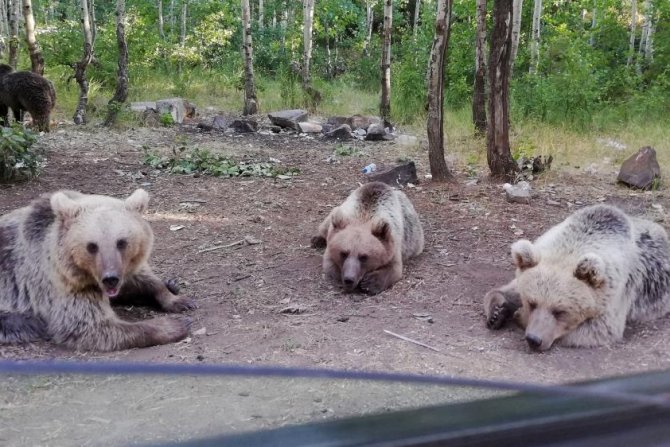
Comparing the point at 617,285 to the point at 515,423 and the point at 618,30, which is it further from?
the point at 618,30

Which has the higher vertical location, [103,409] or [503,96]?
[503,96]

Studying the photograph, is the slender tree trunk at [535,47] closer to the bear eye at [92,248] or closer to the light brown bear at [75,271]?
the light brown bear at [75,271]

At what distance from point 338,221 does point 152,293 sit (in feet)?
6.04

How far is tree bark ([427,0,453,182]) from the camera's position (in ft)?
27.2

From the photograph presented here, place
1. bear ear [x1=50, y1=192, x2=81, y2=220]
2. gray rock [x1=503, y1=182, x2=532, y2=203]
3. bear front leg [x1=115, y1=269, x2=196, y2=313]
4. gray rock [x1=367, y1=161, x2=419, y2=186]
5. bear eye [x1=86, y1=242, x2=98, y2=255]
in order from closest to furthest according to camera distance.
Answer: bear eye [x1=86, y1=242, x2=98, y2=255]
bear ear [x1=50, y1=192, x2=81, y2=220]
bear front leg [x1=115, y1=269, x2=196, y2=313]
gray rock [x1=503, y1=182, x2=532, y2=203]
gray rock [x1=367, y1=161, x2=419, y2=186]

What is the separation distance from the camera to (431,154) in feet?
28.7

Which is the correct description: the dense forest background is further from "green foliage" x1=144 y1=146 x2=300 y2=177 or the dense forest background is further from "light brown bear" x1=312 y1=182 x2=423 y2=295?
"light brown bear" x1=312 y1=182 x2=423 y2=295

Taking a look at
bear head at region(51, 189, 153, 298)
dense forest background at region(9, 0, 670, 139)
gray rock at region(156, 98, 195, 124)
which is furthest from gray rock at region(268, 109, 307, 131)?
bear head at region(51, 189, 153, 298)

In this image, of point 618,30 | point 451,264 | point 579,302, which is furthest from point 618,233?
point 618,30

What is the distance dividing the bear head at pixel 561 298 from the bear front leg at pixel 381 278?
1354 mm

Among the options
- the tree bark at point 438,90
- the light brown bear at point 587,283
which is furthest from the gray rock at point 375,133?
the light brown bear at point 587,283

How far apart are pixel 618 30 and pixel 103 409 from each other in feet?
74.3

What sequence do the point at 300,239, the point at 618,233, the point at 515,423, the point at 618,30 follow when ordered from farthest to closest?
the point at 618,30 < the point at 300,239 < the point at 618,233 < the point at 515,423

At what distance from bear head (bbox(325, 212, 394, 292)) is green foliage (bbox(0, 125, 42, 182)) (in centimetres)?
464
